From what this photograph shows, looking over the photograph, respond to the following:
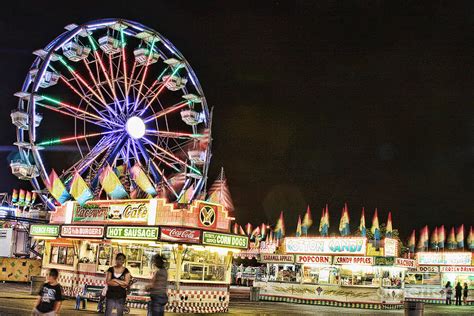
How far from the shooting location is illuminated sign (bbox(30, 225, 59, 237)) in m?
27.2

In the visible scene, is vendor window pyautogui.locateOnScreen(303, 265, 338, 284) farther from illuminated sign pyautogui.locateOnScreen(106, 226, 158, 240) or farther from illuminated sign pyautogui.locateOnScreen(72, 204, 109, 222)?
illuminated sign pyautogui.locateOnScreen(106, 226, 158, 240)

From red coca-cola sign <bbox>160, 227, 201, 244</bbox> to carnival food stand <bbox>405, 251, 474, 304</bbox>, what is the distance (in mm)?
25859

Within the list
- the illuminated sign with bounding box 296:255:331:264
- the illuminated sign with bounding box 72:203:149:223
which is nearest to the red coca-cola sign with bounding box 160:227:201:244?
the illuminated sign with bounding box 72:203:149:223

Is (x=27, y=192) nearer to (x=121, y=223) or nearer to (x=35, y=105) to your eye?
(x=35, y=105)

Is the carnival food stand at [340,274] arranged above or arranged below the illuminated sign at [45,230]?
below

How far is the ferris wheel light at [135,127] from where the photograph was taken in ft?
105

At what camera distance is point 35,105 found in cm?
3056

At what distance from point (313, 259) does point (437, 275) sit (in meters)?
15.3

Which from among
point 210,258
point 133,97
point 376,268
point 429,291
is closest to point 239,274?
point 429,291

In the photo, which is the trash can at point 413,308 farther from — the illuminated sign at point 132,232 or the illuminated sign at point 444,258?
the illuminated sign at point 444,258

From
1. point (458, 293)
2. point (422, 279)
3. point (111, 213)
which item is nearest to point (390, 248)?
point (458, 293)

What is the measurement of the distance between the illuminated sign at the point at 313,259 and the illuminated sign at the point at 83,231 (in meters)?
15.4

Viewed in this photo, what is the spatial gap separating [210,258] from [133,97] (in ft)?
39.2

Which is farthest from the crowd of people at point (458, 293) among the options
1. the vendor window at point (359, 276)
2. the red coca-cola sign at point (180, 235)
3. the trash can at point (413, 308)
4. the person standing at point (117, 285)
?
the person standing at point (117, 285)
